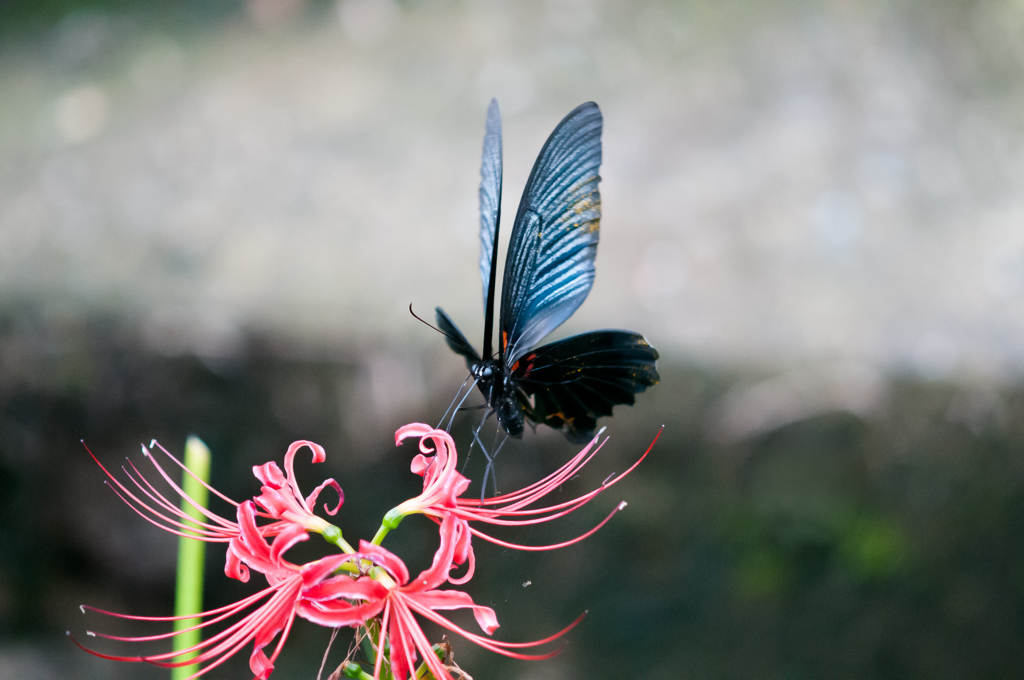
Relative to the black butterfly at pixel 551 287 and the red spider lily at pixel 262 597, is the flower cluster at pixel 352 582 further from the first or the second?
the black butterfly at pixel 551 287

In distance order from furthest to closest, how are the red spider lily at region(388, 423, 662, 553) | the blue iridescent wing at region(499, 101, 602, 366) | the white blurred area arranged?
the white blurred area → the blue iridescent wing at region(499, 101, 602, 366) → the red spider lily at region(388, 423, 662, 553)

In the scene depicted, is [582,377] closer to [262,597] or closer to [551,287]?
[551,287]

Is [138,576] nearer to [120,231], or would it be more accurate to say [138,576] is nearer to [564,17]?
[120,231]

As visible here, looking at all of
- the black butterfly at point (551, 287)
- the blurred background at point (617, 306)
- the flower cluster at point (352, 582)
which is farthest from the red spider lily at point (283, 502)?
the blurred background at point (617, 306)

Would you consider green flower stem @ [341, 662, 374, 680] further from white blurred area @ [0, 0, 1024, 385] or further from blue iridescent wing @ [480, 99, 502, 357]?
white blurred area @ [0, 0, 1024, 385]

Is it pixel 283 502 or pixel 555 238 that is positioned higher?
pixel 555 238

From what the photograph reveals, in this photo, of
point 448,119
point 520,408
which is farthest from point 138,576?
point 448,119

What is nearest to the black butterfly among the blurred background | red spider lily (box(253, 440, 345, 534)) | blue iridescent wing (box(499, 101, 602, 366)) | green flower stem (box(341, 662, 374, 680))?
blue iridescent wing (box(499, 101, 602, 366))

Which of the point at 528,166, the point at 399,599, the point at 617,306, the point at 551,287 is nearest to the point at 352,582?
the point at 399,599
